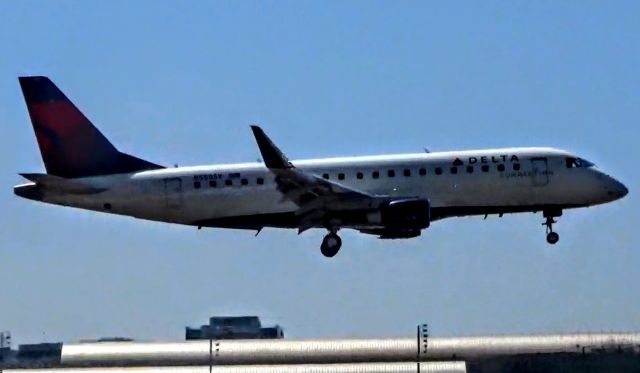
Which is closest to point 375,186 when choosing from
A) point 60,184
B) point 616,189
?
point 616,189

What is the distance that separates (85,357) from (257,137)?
2034cm

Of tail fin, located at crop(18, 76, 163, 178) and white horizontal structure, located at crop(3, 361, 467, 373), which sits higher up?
tail fin, located at crop(18, 76, 163, 178)

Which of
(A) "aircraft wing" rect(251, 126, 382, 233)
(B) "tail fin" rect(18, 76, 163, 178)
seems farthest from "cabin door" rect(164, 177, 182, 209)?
(A) "aircraft wing" rect(251, 126, 382, 233)

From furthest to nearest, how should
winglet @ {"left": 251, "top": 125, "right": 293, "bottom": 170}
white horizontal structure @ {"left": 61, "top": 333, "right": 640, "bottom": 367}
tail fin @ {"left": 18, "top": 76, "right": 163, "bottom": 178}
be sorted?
1. tail fin @ {"left": 18, "top": 76, "right": 163, "bottom": 178}
2. white horizontal structure @ {"left": 61, "top": 333, "right": 640, "bottom": 367}
3. winglet @ {"left": 251, "top": 125, "right": 293, "bottom": 170}

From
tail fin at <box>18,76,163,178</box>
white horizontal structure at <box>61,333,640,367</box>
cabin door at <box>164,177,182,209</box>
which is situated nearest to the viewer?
cabin door at <box>164,177,182,209</box>

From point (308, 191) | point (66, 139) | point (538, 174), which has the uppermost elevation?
point (66, 139)

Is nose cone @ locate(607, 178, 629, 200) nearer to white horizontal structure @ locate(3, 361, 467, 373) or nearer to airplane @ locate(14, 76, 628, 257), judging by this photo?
airplane @ locate(14, 76, 628, 257)

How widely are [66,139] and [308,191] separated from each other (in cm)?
1387

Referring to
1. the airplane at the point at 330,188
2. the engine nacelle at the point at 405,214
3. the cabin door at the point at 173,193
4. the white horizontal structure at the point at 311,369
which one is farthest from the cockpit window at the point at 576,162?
the cabin door at the point at 173,193

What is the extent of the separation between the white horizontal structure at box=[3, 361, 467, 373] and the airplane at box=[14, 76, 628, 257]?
660 cm

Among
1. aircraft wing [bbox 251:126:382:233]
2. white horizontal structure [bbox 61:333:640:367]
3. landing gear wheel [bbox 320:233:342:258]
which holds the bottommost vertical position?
white horizontal structure [bbox 61:333:640:367]

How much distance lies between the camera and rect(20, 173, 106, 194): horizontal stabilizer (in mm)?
98119

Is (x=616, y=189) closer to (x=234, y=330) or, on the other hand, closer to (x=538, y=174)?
(x=538, y=174)

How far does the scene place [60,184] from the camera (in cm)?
9925
